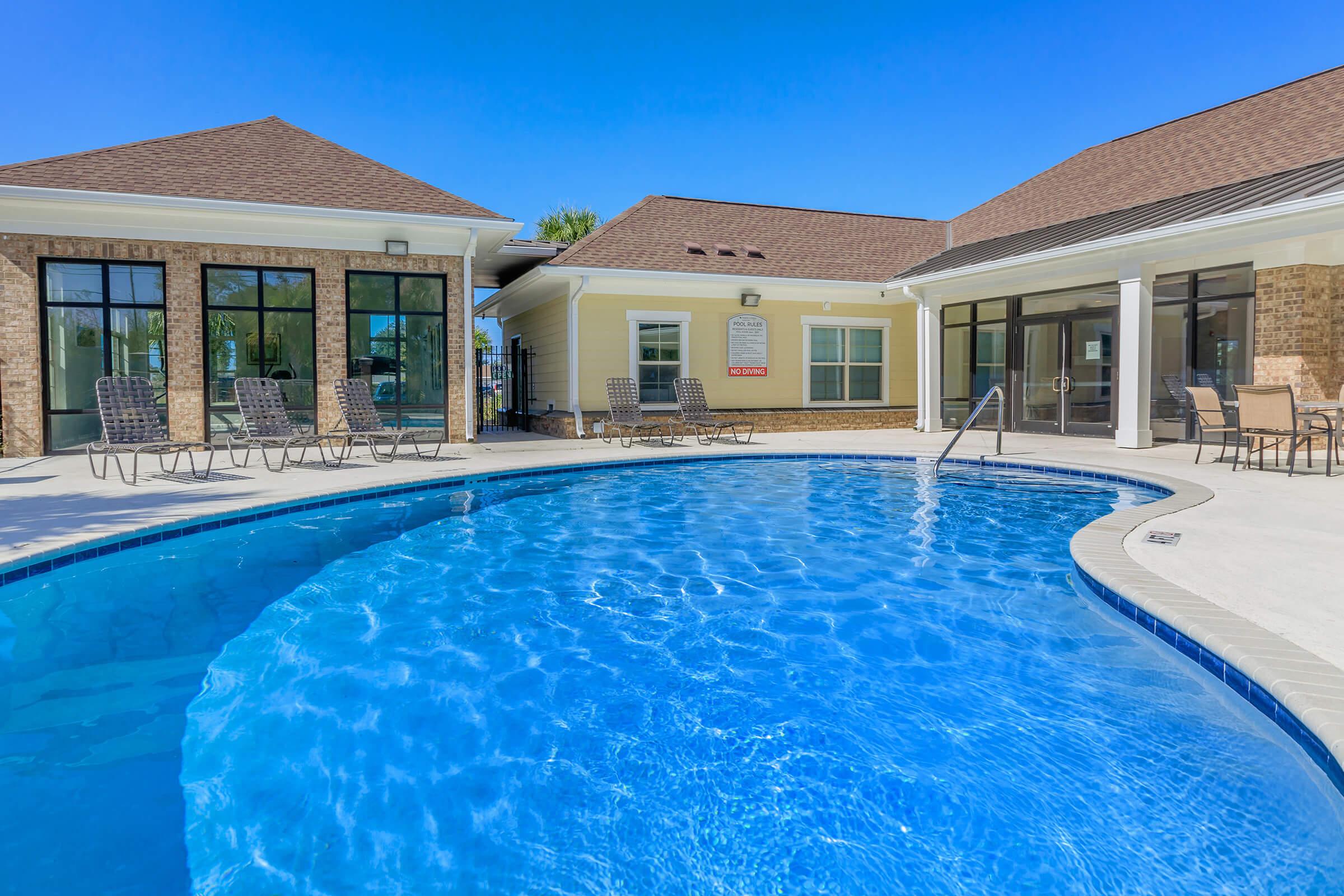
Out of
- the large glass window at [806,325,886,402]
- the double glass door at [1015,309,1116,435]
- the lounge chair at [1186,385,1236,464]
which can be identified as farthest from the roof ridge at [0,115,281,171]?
the lounge chair at [1186,385,1236,464]

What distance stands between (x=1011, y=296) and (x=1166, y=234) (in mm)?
4196

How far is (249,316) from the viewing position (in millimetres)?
11414

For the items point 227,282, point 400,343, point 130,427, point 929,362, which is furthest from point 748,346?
point 130,427

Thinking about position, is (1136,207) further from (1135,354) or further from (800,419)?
(800,419)

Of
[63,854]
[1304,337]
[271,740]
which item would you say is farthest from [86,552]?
[1304,337]

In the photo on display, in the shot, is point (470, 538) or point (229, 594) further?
point (470, 538)

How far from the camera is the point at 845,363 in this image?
1592 cm

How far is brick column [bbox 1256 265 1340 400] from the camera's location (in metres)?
9.80

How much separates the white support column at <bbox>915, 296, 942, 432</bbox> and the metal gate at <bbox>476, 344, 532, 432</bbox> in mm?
8120

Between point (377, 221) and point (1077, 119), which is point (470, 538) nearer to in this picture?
point (377, 221)

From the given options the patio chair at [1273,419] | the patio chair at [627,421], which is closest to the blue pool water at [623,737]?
the patio chair at [1273,419]

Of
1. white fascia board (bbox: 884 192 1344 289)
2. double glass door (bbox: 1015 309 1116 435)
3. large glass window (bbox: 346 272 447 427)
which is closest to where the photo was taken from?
white fascia board (bbox: 884 192 1344 289)

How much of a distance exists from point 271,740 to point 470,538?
3381 mm

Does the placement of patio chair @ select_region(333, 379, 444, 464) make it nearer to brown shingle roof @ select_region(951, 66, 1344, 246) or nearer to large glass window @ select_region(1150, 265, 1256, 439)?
large glass window @ select_region(1150, 265, 1256, 439)
